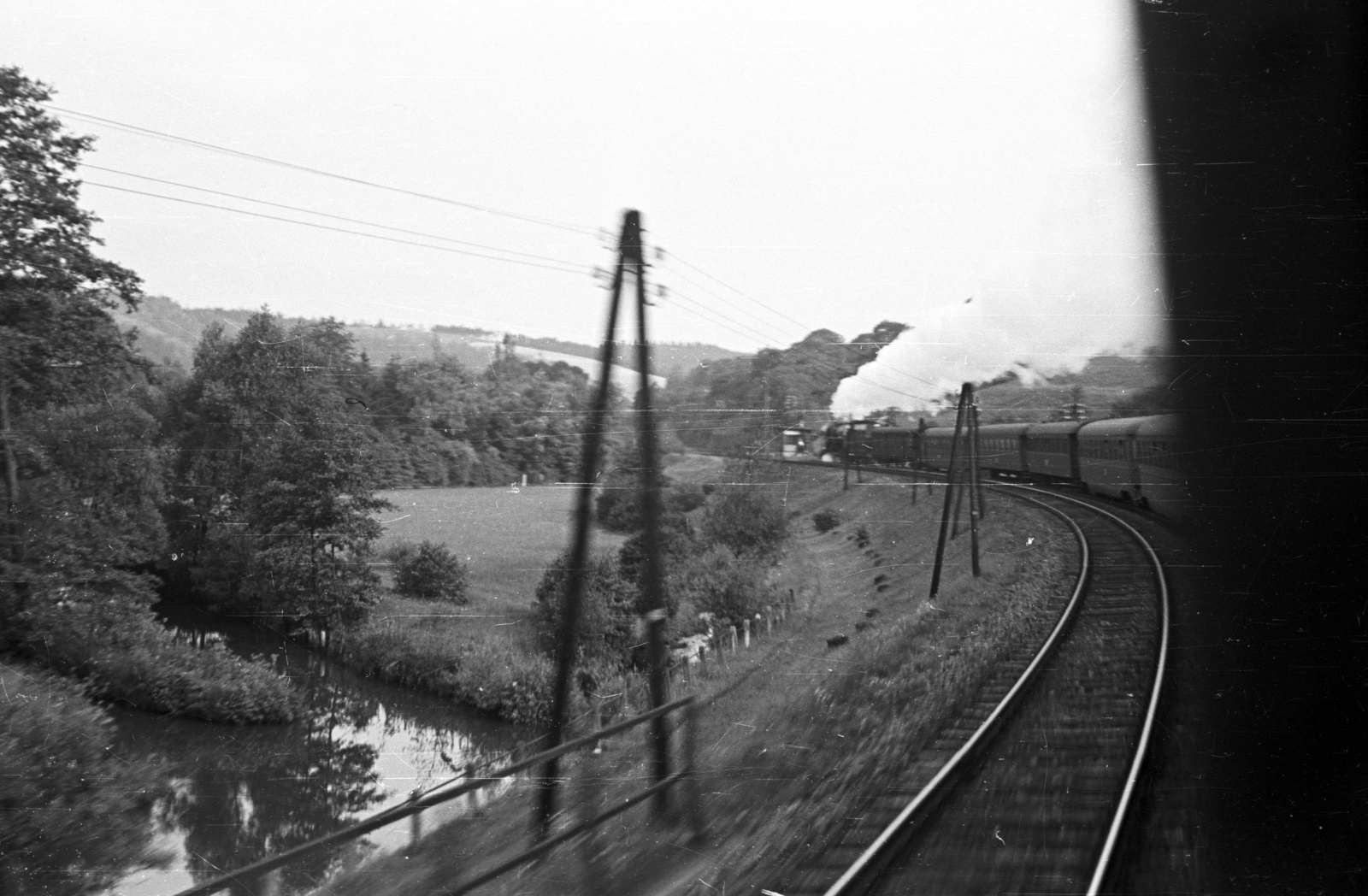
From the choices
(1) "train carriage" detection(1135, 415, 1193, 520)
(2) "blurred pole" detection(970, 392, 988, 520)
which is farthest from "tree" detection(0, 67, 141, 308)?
(1) "train carriage" detection(1135, 415, 1193, 520)

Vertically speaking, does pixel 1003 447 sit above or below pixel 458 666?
above

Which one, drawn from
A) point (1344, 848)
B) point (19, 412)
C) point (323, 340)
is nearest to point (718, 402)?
point (323, 340)

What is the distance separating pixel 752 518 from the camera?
1.44 meters

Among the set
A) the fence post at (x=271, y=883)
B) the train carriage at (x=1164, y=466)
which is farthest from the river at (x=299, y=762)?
the train carriage at (x=1164, y=466)

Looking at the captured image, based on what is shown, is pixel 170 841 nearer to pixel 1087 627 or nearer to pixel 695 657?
pixel 695 657

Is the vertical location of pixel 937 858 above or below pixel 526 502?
below

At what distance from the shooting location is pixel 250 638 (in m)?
1.40

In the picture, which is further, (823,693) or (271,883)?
(823,693)

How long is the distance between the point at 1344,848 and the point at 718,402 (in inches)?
54.0

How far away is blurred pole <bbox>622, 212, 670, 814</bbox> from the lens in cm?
139

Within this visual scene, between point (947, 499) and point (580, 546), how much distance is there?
649 mm

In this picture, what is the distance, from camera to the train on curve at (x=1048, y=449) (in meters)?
1.38

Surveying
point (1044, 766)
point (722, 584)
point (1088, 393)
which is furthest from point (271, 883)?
point (1088, 393)

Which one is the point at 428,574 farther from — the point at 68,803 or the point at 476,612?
the point at 68,803
